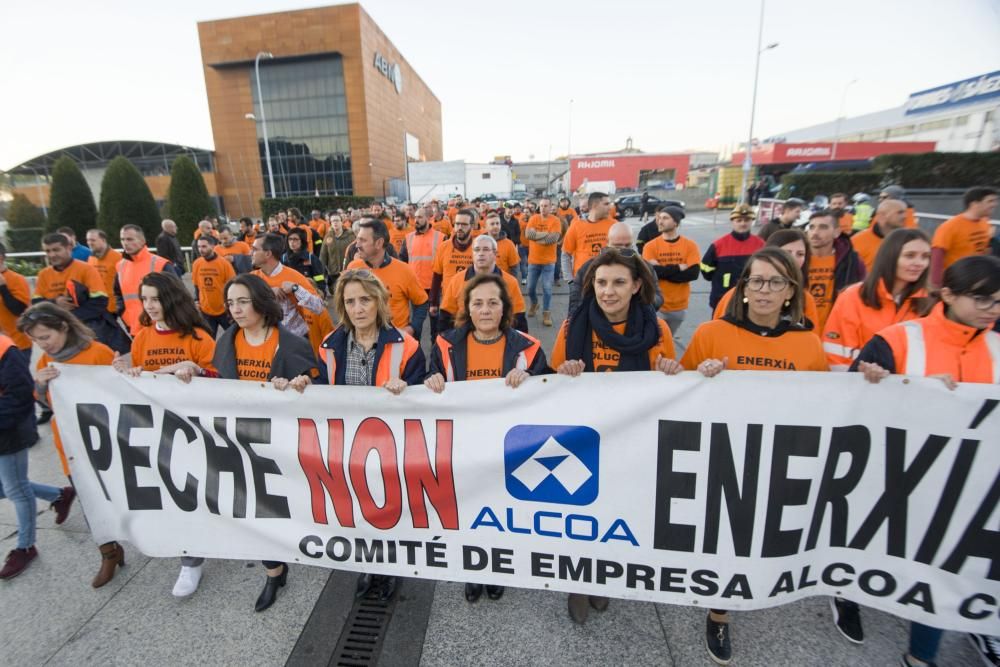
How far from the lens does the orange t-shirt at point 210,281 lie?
228 inches

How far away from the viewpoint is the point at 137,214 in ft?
61.6

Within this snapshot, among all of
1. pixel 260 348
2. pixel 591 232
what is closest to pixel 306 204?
pixel 591 232

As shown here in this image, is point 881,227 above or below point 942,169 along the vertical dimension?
below

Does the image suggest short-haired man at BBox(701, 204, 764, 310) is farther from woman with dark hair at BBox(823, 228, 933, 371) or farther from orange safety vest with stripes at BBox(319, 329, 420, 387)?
orange safety vest with stripes at BBox(319, 329, 420, 387)

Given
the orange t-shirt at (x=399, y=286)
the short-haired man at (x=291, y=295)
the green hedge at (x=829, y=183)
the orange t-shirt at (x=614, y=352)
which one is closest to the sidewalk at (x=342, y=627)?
the orange t-shirt at (x=614, y=352)

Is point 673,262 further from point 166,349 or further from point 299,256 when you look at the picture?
point 299,256

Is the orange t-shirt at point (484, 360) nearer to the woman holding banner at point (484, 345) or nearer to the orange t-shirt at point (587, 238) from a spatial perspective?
the woman holding banner at point (484, 345)

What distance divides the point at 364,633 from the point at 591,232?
205 inches

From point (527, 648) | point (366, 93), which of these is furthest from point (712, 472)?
point (366, 93)

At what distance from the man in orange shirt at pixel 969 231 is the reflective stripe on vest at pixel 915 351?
11.7 feet

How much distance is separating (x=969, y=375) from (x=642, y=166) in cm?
4813

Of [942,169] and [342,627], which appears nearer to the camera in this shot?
[342,627]

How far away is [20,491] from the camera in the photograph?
2926 millimetres

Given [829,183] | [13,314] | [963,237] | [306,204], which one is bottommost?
[13,314]
